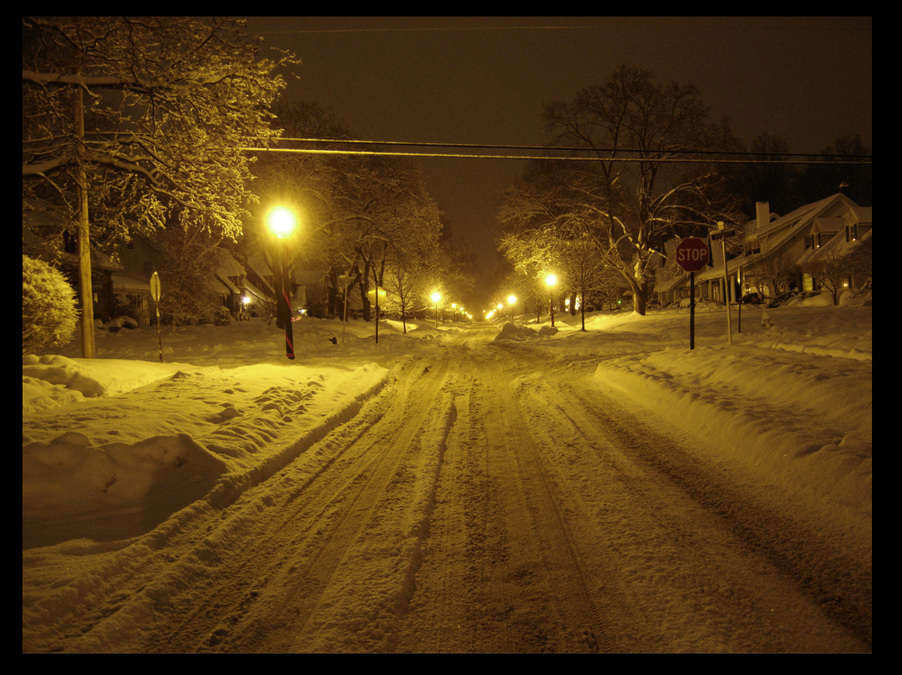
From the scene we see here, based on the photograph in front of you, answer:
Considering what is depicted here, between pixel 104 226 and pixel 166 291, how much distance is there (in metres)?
17.7

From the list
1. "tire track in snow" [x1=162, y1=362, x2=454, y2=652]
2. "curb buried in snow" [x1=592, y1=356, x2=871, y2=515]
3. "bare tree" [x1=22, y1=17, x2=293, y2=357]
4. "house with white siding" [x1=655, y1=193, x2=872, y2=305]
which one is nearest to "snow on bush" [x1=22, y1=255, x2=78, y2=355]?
"bare tree" [x1=22, y1=17, x2=293, y2=357]

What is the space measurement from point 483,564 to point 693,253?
10.3 metres

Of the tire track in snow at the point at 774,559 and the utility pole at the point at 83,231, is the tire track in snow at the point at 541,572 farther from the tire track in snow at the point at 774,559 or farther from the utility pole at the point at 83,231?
the utility pole at the point at 83,231

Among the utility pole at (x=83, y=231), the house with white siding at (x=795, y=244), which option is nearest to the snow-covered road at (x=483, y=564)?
the utility pole at (x=83, y=231)

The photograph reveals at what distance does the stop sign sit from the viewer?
424 inches

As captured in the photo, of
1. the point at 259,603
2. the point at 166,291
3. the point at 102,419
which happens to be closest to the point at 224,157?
the point at 102,419

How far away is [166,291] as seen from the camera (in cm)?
2609

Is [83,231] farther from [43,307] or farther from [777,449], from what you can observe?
[777,449]

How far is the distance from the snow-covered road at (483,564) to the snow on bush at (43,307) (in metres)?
9.31

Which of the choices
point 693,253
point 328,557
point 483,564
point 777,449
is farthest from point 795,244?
point 328,557

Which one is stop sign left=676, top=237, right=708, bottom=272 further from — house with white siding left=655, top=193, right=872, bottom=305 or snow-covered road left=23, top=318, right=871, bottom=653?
house with white siding left=655, top=193, right=872, bottom=305

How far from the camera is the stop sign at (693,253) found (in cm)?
1077

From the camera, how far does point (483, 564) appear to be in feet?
10.4

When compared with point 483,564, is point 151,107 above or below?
above
